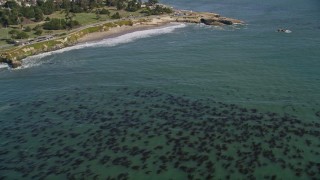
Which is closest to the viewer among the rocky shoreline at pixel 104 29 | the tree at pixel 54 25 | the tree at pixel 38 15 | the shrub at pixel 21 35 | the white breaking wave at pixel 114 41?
the white breaking wave at pixel 114 41

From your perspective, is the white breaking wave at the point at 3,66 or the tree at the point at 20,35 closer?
the white breaking wave at the point at 3,66

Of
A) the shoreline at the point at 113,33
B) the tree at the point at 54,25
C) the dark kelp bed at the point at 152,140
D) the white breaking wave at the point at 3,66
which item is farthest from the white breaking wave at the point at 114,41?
the dark kelp bed at the point at 152,140

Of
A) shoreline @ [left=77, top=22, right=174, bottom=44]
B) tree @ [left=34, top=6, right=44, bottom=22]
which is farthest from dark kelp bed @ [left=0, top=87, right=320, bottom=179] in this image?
tree @ [left=34, top=6, right=44, bottom=22]

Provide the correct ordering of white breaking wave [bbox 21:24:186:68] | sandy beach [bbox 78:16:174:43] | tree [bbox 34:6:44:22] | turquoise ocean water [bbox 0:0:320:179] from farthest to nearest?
tree [bbox 34:6:44:22]
sandy beach [bbox 78:16:174:43]
white breaking wave [bbox 21:24:186:68]
turquoise ocean water [bbox 0:0:320:179]

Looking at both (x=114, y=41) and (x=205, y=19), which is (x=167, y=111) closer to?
(x=114, y=41)

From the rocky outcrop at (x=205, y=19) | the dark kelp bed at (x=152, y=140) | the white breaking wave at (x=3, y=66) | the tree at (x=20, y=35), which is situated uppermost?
the rocky outcrop at (x=205, y=19)

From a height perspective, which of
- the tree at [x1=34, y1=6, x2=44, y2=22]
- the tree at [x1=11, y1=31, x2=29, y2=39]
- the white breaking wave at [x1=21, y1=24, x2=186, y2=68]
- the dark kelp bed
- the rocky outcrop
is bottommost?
the dark kelp bed

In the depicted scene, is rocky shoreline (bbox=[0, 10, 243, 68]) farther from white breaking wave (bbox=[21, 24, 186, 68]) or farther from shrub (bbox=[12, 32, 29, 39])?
shrub (bbox=[12, 32, 29, 39])

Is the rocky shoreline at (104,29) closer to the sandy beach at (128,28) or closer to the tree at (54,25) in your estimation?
the sandy beach at (128,28)

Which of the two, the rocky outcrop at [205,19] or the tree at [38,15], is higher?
the tree at [38,15]
